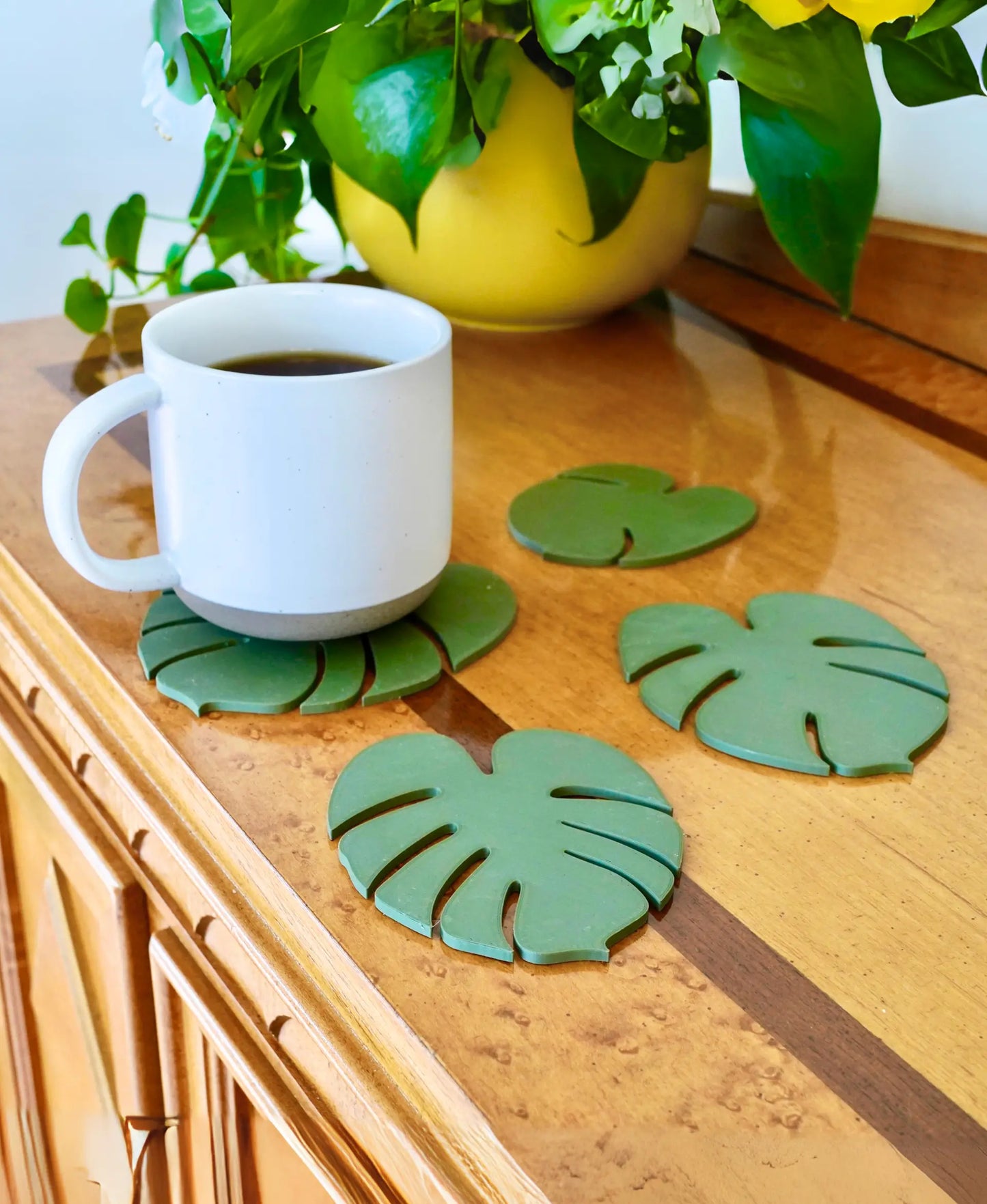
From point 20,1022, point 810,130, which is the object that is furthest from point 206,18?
point 20,1022

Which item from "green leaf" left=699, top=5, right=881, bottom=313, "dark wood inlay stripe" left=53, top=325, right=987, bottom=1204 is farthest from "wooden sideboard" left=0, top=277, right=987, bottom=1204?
"green leaf" left=699, top=5, right=881, bottom=313

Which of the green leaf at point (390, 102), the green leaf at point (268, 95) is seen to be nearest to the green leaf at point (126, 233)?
the green leaf at point (268, 95)

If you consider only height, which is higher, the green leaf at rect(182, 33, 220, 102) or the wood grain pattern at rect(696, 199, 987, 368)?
the green leaf at rect(182, 33, 220, 102)

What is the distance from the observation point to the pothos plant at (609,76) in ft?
Answer: 1.59

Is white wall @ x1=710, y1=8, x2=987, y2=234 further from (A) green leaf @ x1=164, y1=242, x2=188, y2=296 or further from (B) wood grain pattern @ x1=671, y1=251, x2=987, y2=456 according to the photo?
(A) green leaf @ x1=164, y1=242, x2=188, y2=296

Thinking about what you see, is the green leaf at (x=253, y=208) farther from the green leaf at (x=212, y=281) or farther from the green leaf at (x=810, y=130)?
the green leaf at (x=810, y=130)

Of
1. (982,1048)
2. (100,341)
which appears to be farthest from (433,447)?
(100,341)

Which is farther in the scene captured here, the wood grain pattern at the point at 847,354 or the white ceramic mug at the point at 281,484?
the wood grain pattern at the point at 847,354

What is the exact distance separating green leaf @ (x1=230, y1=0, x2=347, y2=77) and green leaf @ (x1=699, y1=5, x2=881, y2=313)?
0.16 m

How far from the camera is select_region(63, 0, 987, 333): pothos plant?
486mm

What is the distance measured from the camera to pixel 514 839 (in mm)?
344

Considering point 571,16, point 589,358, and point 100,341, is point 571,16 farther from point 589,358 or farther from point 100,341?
point 100,341

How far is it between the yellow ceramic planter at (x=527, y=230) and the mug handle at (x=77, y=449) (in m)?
0.30

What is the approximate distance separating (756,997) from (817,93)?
1.32 ft
